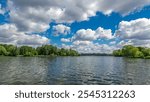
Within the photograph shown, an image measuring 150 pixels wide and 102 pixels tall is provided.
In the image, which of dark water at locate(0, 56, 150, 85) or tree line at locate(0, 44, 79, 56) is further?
tree line at locate(0, 44, 79, 56)

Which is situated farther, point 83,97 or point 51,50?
point 51,50

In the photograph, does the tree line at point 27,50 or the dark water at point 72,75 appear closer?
the dark water at point 72,75

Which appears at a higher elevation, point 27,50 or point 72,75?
point 27,50

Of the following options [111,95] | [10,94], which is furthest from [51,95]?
[111,95]

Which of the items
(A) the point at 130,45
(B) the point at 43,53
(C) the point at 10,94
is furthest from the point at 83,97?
(B) the point at 43,53

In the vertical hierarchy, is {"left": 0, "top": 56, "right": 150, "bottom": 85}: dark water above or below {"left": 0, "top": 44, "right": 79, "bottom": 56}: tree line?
below

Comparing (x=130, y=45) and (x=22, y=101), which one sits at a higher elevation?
(x=130, y=45)

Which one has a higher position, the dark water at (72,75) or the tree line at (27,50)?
the tree line at (27,50)

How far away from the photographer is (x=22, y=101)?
15.7 metres

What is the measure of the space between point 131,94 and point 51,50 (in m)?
177

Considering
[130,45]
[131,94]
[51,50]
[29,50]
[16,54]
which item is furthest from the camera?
[51,50]

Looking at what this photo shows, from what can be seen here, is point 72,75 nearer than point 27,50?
Yes

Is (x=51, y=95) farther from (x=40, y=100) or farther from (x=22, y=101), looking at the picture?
(x=22, y=101)

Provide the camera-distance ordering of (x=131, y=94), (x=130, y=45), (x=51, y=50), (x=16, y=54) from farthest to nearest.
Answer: (x=51, y=50) → (x=16, y=54) → (x=130, y=45) → (x=131, y=94)
